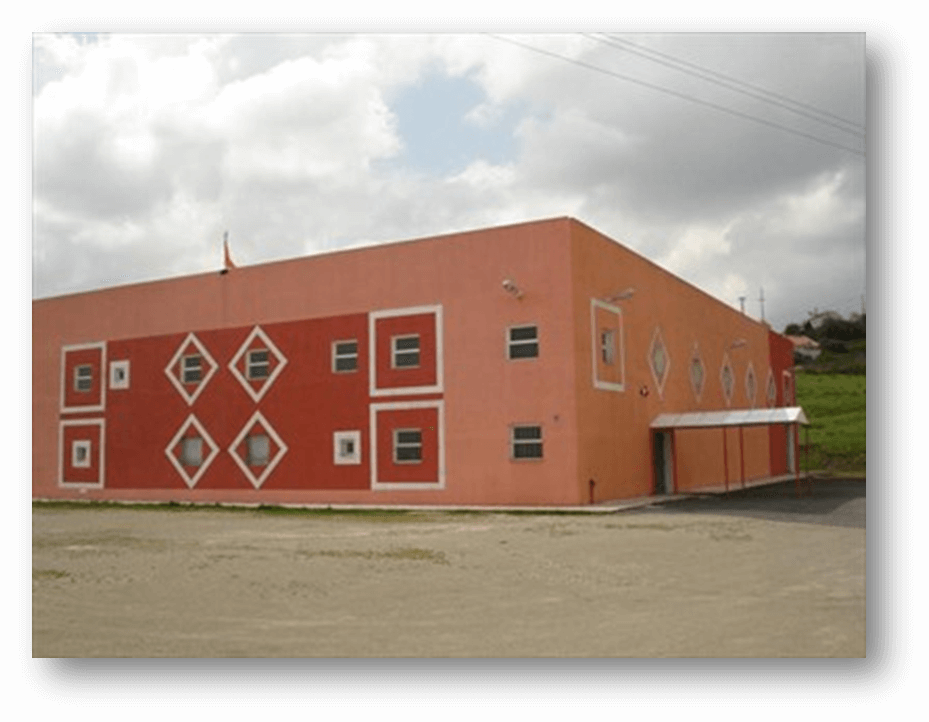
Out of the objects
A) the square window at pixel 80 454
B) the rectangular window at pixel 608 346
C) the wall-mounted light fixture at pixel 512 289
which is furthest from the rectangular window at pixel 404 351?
the square window at pixel 80 454

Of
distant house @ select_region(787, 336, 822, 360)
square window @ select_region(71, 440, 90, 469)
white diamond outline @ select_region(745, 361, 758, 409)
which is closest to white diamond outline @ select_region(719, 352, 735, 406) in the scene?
white diamond outline @ select_region(745, 361, 758, 409)

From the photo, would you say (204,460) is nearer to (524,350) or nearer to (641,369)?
(524,350)

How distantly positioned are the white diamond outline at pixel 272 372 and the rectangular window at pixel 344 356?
1.71 m

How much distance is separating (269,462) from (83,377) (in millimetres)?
8468

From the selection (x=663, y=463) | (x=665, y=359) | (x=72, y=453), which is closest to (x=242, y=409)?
(x=72, y=453)

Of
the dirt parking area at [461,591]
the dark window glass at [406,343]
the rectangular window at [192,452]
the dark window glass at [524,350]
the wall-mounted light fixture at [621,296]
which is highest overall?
the wall-mounted light fixture at [621,296]

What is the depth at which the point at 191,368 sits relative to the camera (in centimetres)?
2770

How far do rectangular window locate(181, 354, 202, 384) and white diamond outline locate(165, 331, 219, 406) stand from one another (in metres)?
0.14

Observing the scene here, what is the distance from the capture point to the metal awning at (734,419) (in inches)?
926

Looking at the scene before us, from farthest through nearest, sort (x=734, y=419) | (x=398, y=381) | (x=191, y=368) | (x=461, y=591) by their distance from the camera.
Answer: (x=191, y=368), (x=734, y=419), (x=398, y=381), (x=461, y=591)

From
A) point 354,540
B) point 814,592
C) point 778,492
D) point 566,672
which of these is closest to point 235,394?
point 354,540

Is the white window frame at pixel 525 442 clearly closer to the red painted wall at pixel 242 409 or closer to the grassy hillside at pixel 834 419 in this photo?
the red painted wall at pixel 242 409

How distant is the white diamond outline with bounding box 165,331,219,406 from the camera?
27.1m

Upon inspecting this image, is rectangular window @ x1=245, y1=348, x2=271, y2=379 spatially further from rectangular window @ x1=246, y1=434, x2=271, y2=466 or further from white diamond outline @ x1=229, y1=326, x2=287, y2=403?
rectangular window @ x1=246, y1=434, x2=271, y2=466
